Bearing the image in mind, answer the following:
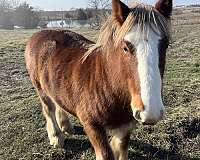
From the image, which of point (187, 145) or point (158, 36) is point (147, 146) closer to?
point (187, 145)

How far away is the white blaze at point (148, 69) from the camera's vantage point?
2605mm

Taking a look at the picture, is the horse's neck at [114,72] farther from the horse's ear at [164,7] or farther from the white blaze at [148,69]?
the horse's ear at [164,7]

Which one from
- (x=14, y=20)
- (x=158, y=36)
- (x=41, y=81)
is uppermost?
(x=158, y=36)

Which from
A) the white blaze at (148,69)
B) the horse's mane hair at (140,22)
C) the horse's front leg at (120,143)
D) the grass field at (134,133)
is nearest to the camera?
the white blaze at (148,69)

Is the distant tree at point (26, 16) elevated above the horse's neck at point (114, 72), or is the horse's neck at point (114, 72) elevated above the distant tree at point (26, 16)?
the horse's neck at point (114, 72)

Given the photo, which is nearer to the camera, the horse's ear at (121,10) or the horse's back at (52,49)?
the horse's ear at (121,10)

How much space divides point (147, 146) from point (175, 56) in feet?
22.6

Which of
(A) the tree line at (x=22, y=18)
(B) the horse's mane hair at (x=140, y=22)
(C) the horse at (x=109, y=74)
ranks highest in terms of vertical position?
(B) the horse's mane hair at (x=140, y=22)

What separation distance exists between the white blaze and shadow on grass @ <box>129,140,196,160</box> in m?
1.88

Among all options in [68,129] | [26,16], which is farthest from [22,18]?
[68,129]

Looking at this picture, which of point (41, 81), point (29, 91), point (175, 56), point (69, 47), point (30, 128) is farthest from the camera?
point (175, 56)

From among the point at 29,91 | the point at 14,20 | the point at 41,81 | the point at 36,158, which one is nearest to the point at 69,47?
the point at 41,81

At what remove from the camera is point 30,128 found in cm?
528

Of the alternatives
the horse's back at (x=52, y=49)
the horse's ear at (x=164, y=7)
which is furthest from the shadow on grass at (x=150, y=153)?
the horse's ear at (x=164, y=7)
